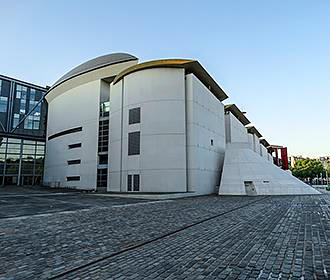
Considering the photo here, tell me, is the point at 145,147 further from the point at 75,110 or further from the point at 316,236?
the point at 316,236

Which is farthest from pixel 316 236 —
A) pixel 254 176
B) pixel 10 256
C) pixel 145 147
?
pixel 254 176

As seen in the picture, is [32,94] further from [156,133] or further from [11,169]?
[156,133]

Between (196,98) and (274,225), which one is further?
(196,98)

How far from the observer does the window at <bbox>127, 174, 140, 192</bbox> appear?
27203 millimetres

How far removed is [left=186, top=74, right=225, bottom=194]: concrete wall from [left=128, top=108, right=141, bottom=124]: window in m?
5.49

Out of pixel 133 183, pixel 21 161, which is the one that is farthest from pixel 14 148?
pixel 133 183

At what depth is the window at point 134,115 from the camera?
2834cm

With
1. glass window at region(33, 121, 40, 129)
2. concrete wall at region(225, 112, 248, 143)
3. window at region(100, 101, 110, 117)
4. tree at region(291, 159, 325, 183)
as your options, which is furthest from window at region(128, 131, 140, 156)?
tree at region(291, 159, 325, 183)

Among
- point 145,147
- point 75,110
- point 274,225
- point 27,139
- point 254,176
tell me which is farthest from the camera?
point 27,139

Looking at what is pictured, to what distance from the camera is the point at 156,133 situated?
2698 cm

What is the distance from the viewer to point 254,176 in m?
29.4

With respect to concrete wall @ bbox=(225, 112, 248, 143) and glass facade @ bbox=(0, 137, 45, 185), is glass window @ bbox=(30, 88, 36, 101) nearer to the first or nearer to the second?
glass facade @ bbox=(0, 137, 45, 185)

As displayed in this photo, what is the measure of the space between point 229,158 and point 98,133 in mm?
17772

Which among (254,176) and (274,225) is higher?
(254,176)
